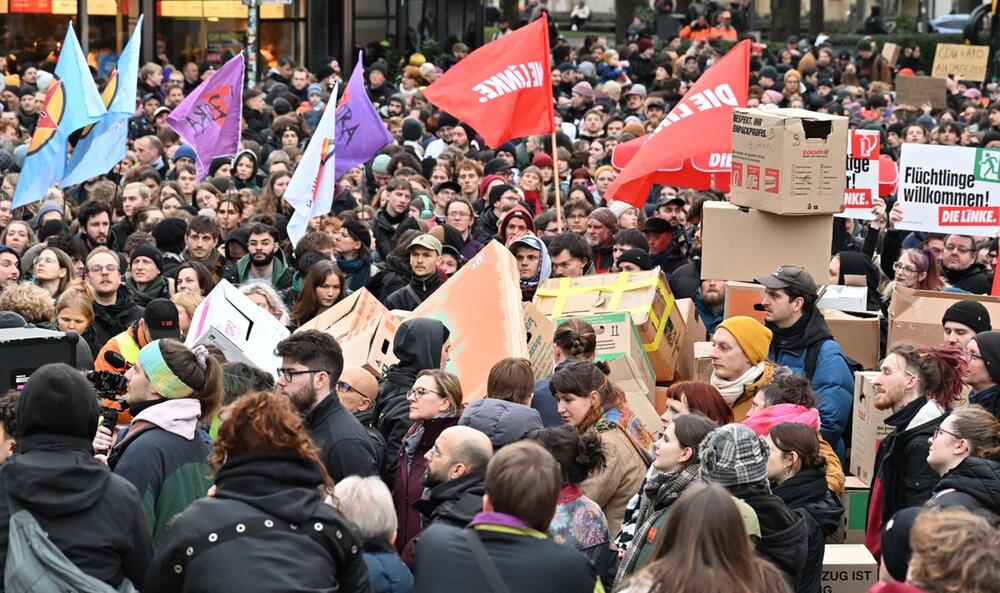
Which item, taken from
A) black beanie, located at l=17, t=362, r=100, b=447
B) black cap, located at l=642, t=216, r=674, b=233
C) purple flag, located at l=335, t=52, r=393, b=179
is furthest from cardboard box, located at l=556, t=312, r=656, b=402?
purple flag, located at l=335, t=52, r=393, b=179

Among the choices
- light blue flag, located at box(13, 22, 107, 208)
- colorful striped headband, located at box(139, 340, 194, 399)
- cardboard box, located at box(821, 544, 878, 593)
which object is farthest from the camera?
light blue flag, located at box(13, 22, 107, 208)

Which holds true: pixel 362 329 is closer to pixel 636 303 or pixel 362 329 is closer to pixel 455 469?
pixel 636 303

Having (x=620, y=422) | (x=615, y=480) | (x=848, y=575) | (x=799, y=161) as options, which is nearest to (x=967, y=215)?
(x=799, y=161)

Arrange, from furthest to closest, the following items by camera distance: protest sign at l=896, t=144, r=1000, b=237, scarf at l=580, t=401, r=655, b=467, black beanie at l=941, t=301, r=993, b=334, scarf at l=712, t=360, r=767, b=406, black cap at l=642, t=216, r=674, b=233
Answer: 1. black cap at l=642, t=216, r=674, b=233
2. protest sign at l=896, t=144, r=1000, b=237
3. black beanie at l=941, t=301, r=993, b=334
4. scarf at l=712, t=360, r=767, b=406
5. scarf at l=580, t=401, r=655, b=467

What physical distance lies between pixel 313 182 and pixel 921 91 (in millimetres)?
12002

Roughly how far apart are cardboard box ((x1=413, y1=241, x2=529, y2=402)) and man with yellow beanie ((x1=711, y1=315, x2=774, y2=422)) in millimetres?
1018

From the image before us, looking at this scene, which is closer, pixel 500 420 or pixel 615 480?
pixel 500 420

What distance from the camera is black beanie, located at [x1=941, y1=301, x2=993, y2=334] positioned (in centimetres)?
768

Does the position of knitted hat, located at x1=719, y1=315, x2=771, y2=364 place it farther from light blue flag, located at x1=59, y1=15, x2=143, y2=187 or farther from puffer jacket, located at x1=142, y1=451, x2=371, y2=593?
light blue flag, located at x1=59, y1=15, x2=143, y2=187

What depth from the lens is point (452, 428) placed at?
5590mm

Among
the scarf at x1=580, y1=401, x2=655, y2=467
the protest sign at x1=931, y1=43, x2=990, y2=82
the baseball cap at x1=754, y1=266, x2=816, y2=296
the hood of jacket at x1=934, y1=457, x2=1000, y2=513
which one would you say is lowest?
the scarf at x1=580, y1=401, x2=655, y2=467

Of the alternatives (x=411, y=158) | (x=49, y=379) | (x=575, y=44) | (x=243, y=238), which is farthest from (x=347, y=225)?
(x=575, y=44)

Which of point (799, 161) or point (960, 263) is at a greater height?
point (799, 161)

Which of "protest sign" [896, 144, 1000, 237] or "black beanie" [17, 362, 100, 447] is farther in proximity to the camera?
"protest sign" [896, 144, 1000, 237]
